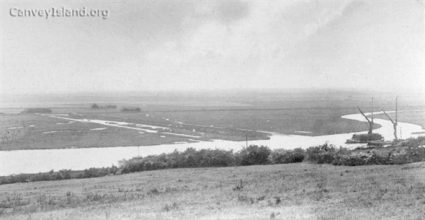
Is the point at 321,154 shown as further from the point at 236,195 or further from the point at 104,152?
the point at 104,152

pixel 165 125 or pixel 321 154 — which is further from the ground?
pixel 165 125

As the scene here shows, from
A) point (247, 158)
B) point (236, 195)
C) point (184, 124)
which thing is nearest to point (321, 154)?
point (247, 158)

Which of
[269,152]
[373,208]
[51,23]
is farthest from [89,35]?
[373,208]

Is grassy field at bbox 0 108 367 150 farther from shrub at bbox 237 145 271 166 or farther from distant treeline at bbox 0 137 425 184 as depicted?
shrub at bbox 237 145 271 166

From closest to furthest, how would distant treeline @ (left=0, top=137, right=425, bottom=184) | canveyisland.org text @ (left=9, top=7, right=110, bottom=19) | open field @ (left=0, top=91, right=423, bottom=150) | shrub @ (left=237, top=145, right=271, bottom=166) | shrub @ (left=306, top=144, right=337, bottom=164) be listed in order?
1. canveyisland.org text @ (left=9, top=7, right=110, bottom=19)
2. distant treeline @ (left=0, top=137, right=425, bottom=184)
3. shrub @ (left=306, top=144, right=337, bottom=164)
4. shrub @ (left=237, top=145, right=271, bottom=166)
5. open field @ (left=0, top=91, right=423, bottom=150)

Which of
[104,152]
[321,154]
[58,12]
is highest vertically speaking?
[58,12]

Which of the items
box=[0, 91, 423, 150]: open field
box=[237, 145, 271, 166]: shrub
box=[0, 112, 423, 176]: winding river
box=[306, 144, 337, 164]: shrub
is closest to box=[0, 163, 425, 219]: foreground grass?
box=[306, 144, 337, 164]: shrub

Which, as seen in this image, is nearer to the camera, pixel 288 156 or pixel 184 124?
pixel 288 156
